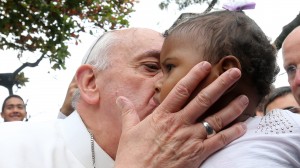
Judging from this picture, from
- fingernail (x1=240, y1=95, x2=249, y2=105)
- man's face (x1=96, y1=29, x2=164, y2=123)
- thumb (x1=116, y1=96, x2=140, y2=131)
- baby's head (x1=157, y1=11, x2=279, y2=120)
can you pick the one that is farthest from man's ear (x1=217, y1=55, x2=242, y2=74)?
man's face (x1=96, y1=29, x2=164, y2=123)

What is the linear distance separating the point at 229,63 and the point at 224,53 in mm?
43

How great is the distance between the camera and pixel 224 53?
211 centimetres

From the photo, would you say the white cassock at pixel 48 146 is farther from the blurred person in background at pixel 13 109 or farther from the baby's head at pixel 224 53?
the blurred person in background at pixel 13 109

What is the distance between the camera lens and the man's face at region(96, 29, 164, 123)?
333 cm

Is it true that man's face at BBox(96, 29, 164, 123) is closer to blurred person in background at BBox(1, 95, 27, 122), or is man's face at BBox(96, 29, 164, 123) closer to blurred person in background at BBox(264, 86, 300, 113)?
blurred person in background at BBox(264, 86, 300, 113)

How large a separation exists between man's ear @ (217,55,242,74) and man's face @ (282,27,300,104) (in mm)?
1628

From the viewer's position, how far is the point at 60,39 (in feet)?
37.3

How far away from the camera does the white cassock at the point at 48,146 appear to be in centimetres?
309

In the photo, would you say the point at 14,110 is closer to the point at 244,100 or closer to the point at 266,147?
the point at 244,100

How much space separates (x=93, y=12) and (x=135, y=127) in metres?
9.28

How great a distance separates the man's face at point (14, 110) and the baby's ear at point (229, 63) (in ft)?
23.2

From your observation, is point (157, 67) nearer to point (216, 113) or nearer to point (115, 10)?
point (216, 113)

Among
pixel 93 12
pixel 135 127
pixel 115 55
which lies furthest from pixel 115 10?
pixel 135 127

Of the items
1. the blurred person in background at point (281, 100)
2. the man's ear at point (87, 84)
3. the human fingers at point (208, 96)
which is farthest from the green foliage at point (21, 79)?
the human fingers at point (208, 96)
